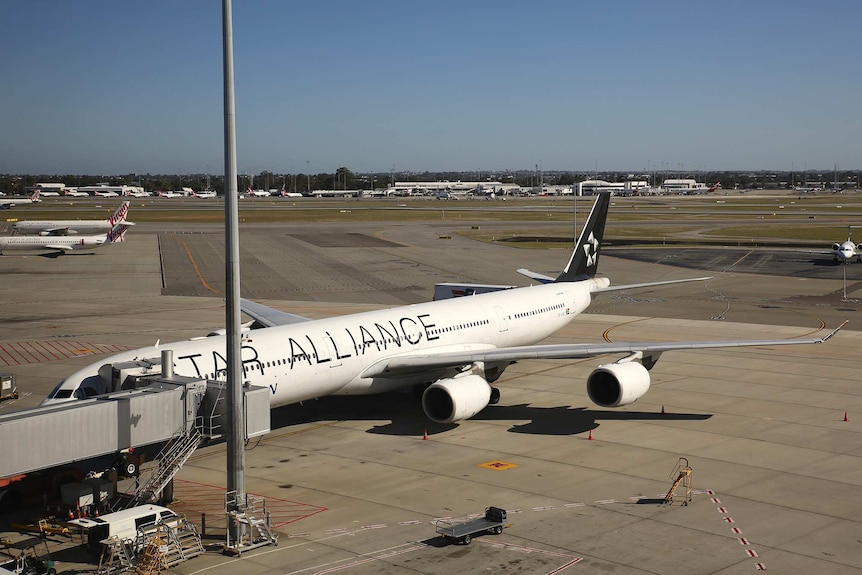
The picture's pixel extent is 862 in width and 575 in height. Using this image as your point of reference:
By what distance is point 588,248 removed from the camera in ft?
150

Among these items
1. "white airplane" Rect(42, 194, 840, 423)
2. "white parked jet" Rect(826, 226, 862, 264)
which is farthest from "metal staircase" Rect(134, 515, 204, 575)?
"white parked jet" Rect(826, 226, 862, 264)

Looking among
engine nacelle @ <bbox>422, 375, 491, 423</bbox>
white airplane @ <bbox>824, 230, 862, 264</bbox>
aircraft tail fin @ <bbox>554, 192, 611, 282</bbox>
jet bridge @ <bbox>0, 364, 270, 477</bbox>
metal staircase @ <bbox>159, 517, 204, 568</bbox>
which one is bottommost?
metal staircase @ <bbox>159, 517, 204, 568</bbox>

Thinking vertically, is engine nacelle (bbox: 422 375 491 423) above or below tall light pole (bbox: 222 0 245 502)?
below

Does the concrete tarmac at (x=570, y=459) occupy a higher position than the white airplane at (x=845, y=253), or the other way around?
the white airplane at (x=845, y=253)

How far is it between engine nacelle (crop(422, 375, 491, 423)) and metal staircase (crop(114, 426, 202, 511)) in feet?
33.7

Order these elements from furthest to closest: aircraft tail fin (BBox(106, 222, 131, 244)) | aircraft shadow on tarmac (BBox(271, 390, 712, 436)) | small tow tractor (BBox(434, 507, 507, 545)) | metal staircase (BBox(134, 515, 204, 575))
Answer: aircraft tail fin (BBox(106, 222, 131, 244)), aircraft shadow on tarmac (BBox(271, 390, 712, 436)), small tow tractor (BBox(434, 507, 507, 545)), metal staircase (BBox(134, 515, 204, 575))

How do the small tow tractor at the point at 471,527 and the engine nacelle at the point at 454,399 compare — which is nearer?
the small tow tractor at the point at 471,527

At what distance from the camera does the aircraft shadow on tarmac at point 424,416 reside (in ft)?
105

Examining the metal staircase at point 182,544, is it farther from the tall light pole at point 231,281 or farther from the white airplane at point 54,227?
the white airplane at point 54,227

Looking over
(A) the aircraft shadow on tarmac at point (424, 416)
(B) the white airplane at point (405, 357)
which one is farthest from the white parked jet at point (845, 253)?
(A) the aircraft shadow on tarmac at point (424, 416)

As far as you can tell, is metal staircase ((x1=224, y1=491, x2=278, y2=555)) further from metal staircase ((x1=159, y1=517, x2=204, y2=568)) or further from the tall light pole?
metal staircase ((x1=159, y1=517, x2=204, y2=568))

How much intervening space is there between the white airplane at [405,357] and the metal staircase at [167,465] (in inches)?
118

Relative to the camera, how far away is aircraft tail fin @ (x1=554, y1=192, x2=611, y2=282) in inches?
1796

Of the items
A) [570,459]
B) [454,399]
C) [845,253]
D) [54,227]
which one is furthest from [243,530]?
[54,227]
